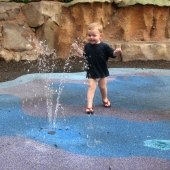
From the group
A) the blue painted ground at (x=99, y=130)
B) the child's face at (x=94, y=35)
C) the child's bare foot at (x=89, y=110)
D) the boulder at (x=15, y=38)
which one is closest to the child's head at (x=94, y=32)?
the child's face at (x=94, y=35)

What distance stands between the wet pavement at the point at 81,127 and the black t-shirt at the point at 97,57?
482mm

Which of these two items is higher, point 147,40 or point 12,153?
point 147,40

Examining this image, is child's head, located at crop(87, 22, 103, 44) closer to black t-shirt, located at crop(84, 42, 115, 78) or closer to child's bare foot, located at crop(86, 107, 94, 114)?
black t-shirt, located at crop(84, 42, 115, 78)

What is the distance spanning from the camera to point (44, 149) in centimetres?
297

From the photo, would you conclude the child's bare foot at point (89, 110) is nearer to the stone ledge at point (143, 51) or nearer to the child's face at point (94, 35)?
the child's face at point (94, 35)

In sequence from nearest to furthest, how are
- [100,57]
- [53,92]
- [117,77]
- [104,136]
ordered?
[104,136] < [100,57] < [53,92] < [117,77]

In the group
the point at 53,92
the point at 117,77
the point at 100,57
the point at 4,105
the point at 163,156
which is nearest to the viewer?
the point at 163,156

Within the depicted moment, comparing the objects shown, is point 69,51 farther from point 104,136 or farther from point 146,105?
point 104,136

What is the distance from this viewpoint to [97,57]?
13.7 ft

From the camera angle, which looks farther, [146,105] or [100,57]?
[146,105]

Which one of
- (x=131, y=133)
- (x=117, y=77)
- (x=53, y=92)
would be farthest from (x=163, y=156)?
(x=117, y=77)

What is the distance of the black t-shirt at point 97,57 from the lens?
416 cm

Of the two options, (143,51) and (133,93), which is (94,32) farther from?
(143,51)

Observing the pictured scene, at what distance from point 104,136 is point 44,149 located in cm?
67
